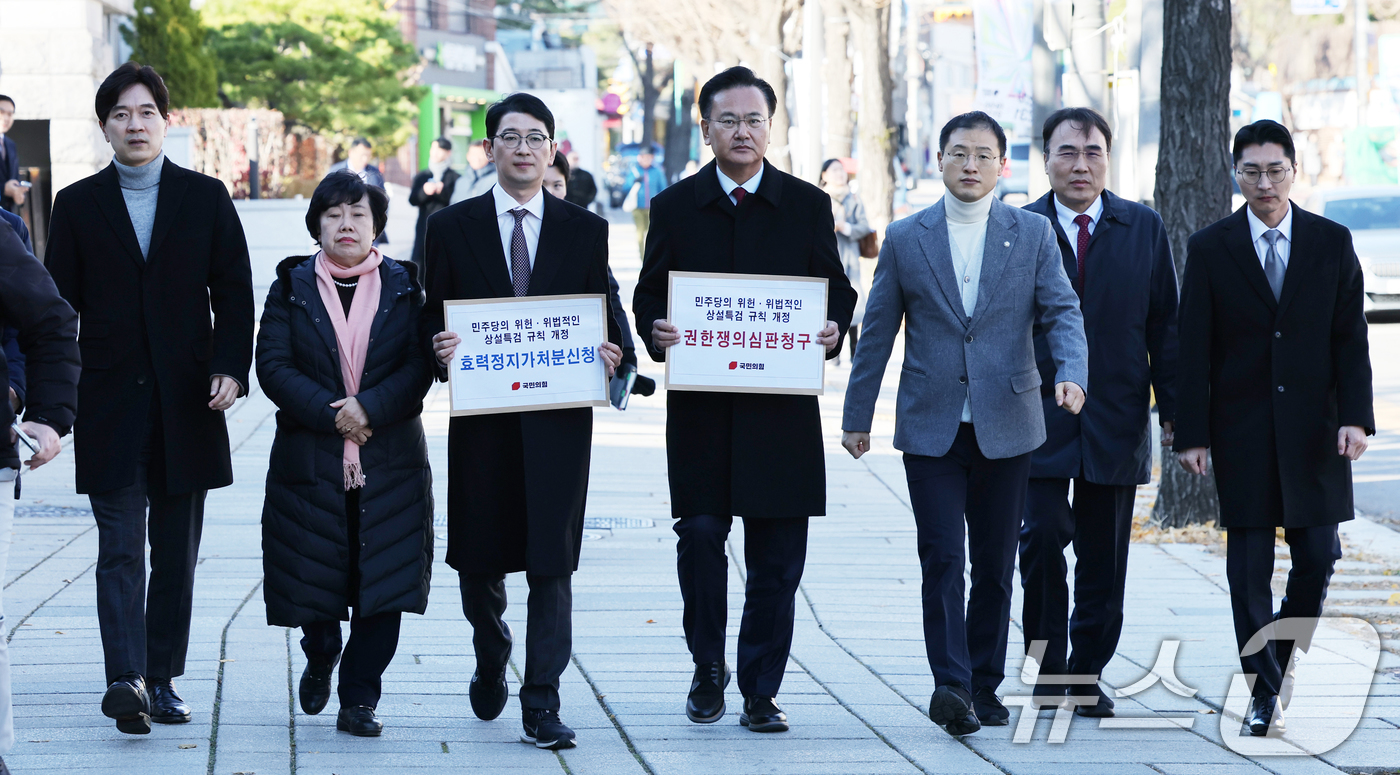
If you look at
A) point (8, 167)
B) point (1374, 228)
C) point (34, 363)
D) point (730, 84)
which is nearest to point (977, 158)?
point (730, 84)

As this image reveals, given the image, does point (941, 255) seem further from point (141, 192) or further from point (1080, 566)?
point (141, 192)

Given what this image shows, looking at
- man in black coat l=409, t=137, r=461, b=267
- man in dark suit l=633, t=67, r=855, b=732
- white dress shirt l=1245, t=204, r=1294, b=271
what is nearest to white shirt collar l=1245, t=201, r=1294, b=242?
white dress shirt l=1245, t=204, r=1294, b=271

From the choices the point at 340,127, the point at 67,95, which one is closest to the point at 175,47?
the point at 67,95

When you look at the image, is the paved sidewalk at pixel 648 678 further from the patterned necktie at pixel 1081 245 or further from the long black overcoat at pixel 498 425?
the patterned necktie at pixel 1081 245

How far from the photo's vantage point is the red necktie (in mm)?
6152

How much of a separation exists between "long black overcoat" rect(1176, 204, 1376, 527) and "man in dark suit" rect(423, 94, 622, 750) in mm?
1951

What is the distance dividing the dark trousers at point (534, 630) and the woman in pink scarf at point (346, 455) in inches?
8.1

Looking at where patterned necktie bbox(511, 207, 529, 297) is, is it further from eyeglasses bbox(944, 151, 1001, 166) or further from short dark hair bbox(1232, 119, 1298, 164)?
short dark hair bbox(1232, 119, 1298, 164)

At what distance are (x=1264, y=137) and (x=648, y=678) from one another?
287 cm

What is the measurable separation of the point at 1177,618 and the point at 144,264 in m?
4.53

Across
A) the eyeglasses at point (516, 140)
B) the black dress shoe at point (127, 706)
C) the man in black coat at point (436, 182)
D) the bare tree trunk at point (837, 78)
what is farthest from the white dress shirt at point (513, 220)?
the bare tree trunk at point (837, 78)

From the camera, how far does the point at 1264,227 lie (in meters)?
5.97

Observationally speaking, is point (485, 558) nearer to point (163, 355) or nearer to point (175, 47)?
point (163, 355)

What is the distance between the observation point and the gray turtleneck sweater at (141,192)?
224 inches
